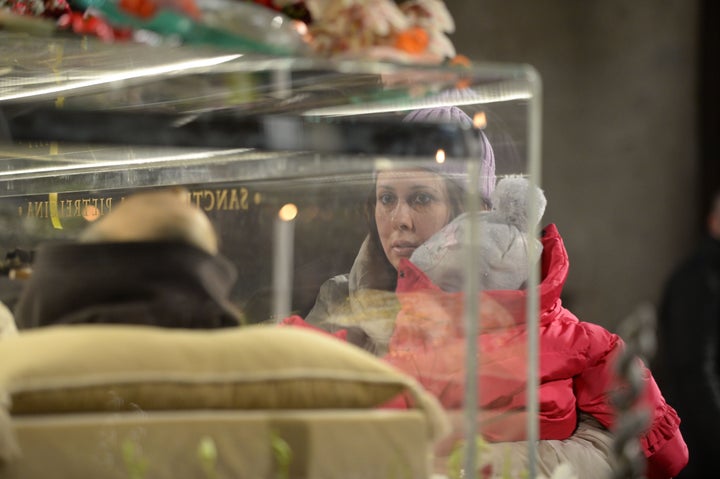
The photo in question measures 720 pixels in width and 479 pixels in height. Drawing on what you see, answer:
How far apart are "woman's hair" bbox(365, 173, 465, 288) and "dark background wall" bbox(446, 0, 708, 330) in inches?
194

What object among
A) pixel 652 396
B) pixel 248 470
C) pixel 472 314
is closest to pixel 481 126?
pixel 472 314

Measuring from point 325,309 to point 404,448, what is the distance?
0.69 feet

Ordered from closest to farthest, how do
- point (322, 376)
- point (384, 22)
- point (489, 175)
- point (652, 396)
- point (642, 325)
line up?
1. point (642, 325)
2. point (322, 376)
3. point (384, 22)
4. point (489, 175)
5. point (652, 396)

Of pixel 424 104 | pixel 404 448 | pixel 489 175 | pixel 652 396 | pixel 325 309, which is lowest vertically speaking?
pixel 652 396

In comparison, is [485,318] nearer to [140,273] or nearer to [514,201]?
[514,201]

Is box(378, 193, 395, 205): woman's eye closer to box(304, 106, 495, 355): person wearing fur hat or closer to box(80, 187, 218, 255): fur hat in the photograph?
box(304, 106, 495, 355): person wearing fur hat

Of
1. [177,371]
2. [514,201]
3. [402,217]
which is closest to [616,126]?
[514,201]

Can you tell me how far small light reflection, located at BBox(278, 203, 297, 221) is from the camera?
1.28m

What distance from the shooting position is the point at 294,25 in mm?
1313

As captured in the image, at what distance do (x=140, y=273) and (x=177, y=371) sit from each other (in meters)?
0.11

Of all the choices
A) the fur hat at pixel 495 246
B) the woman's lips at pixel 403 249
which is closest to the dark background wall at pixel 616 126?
the fur hat at pixel 495 246

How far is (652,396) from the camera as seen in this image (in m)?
2.26

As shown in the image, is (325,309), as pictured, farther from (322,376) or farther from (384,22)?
(384,22)

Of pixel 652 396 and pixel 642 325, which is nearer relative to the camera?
pixel 642 325
